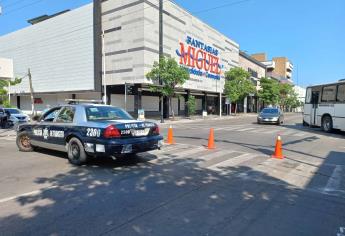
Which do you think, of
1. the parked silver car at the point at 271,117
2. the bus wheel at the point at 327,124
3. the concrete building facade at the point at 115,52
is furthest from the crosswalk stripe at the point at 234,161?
the concrete building facade at the point at 115,52

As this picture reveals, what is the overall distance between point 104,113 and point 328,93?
16079 mm

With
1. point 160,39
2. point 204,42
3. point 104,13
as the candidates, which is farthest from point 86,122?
point 204,42

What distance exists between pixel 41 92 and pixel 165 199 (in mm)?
46451

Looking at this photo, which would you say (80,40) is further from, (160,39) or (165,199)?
(165,199)

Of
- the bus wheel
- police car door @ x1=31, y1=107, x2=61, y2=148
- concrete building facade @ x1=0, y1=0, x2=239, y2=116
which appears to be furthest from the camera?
concrete building facade @ x1=0, y1=0, x2=239, y2=116

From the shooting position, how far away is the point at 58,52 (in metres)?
42.5

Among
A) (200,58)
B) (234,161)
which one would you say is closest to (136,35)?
(200,58)

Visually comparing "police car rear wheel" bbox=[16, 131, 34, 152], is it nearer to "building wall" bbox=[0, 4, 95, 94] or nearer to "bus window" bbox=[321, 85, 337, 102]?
"bus window" bbox=[321, 85, 337, 102]

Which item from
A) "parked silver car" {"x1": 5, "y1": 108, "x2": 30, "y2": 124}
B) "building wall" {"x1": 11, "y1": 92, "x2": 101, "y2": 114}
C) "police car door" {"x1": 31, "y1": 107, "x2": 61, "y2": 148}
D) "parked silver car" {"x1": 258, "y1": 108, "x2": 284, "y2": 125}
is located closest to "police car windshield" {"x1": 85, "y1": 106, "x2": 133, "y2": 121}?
"police car door" {"x1": 31, "y1": 107, "x2": 61, "y2": 148}

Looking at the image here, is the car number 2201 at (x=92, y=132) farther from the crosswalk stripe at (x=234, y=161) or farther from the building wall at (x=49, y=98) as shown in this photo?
the building wall at (x=49, y=98)

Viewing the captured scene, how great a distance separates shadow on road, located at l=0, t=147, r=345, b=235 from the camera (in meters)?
3.93

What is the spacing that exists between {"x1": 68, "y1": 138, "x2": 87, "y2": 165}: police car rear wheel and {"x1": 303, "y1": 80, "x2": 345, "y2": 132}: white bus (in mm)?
15779

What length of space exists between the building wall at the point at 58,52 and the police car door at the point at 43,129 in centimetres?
2930

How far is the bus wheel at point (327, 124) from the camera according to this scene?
61.9 feet
